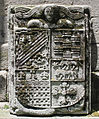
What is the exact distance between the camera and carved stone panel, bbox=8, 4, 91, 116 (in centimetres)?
256

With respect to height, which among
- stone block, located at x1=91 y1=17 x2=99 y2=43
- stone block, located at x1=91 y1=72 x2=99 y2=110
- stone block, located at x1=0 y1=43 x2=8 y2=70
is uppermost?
stone block, located at x1=91 y1=17 x2=99 y2=43

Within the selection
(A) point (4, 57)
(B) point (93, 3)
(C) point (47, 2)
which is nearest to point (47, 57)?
(A) point (4, 57)

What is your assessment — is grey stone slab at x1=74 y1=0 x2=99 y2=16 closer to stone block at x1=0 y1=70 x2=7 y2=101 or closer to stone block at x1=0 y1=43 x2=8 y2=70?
stone block at x1=0 y1=43 x2=8 y2=70

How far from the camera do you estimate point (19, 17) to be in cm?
256

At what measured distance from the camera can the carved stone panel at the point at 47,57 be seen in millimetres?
2561

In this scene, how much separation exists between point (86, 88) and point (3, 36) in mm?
1219

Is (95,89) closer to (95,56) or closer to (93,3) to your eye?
(95,56)

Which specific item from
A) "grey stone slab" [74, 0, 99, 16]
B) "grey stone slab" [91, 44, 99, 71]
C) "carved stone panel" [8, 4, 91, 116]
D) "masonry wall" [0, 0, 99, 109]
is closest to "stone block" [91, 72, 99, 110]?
"masonry wall" [0, 0, 99, 109]

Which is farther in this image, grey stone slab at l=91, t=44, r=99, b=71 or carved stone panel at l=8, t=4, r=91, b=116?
grey stone slab at l=91, t=44, r=99, b=71

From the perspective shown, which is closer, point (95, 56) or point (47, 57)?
point (47, 57)

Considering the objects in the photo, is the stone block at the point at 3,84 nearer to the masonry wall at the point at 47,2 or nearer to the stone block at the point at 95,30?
the masonry wall at the point at 47,2

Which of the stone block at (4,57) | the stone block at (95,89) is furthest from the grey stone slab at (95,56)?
the stone block at (4,57)

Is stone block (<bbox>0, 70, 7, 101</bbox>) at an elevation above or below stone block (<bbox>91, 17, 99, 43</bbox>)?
below

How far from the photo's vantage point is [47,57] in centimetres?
256
